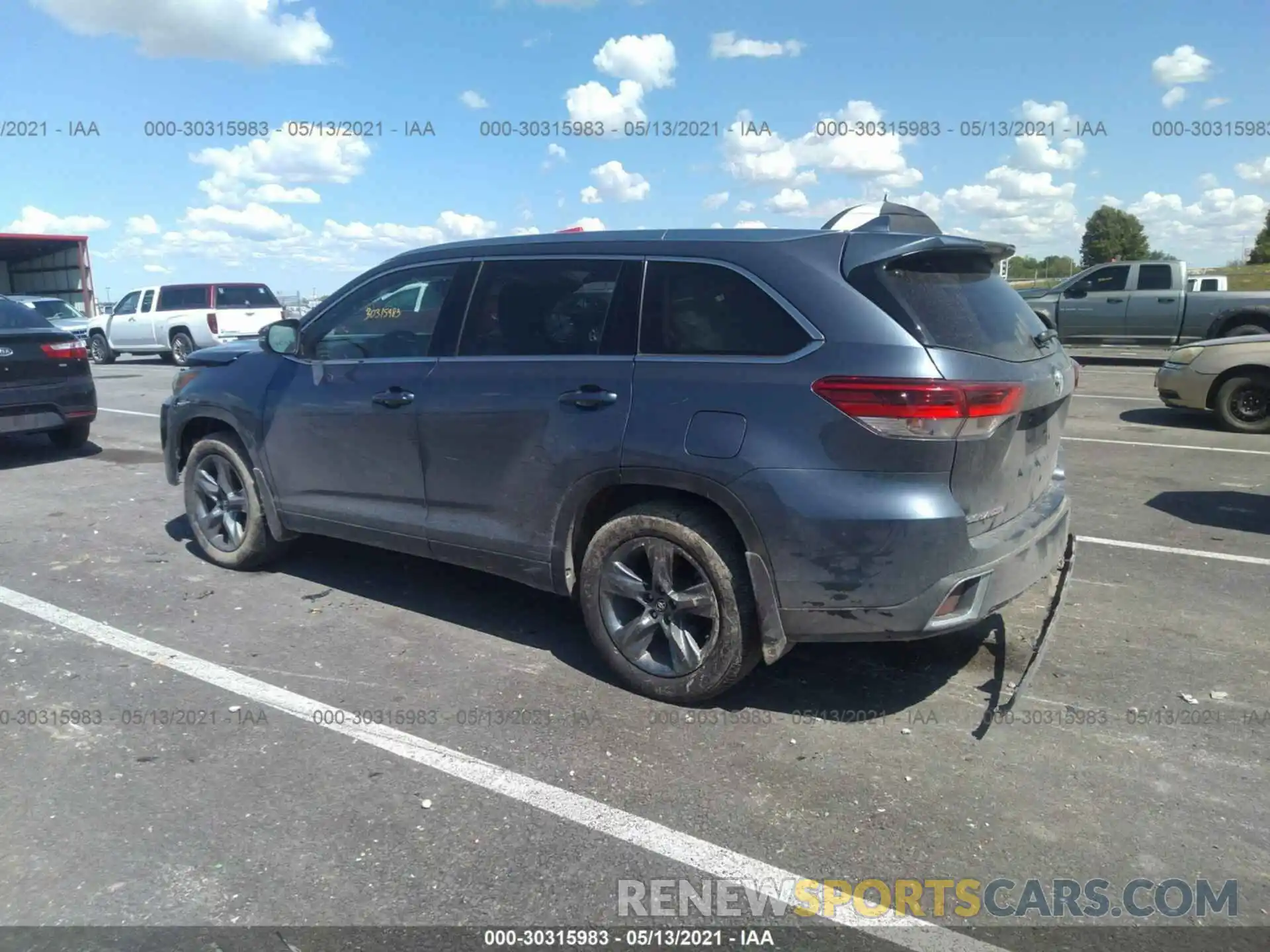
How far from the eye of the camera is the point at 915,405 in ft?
11.0

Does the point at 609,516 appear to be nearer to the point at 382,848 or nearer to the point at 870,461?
the point at 870,461

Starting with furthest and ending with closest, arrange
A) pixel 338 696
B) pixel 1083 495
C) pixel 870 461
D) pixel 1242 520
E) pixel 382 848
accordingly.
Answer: pixel 1083 495 → pixel 1242 520 → pixel 338 696 → pixel 870 461 → pixel 382 848

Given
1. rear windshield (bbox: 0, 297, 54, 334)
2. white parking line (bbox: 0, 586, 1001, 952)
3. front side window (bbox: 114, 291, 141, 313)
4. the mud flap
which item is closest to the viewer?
white parking line (bbox: 0, 586, 1001, 952)

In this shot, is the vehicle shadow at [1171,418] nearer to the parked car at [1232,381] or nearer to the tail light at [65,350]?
the parked car at [1232,381]

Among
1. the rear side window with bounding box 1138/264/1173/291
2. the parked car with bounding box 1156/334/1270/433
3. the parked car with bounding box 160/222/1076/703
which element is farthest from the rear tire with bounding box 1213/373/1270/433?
the rear side window with bounding box 1138/264/1173/291

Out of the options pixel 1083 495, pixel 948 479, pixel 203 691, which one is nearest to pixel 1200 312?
pixel 1083 495

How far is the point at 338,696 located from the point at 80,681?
46.7 inches

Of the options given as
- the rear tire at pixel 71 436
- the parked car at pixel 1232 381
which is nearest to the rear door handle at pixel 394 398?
the rear tire at pixel 71 436

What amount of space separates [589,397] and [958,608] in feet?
5.42

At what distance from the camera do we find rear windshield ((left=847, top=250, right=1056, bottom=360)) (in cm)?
353

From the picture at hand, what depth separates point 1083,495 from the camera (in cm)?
754

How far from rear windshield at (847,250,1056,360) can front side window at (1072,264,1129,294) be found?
645 inches

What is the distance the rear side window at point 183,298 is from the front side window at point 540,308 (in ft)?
64.8

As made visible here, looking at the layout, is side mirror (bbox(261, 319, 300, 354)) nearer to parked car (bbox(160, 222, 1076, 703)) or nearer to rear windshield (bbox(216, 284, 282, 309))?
parked car (bbox(160, 222, 1076, 703))
